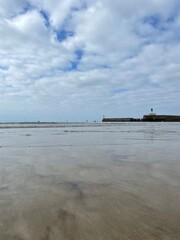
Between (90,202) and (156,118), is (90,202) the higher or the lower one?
the lower one

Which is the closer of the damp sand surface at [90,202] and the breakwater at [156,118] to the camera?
the damp sand surface at [90,202]

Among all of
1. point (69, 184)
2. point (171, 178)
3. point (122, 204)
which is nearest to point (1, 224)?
point (122, 204)

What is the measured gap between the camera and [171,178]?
5.51 metres

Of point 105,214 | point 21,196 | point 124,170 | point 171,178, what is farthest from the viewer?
point 124,170

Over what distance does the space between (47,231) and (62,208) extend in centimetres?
75

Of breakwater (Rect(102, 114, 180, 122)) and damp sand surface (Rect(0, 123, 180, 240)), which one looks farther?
breakwater (Rect(102, 114, 180, 122))

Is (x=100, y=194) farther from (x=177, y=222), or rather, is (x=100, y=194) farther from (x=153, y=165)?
(x=153, y=165)

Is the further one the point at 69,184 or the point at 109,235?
the point at 69,184

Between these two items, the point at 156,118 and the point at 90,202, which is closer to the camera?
the point at 90,202

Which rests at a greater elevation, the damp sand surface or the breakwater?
the breakwater

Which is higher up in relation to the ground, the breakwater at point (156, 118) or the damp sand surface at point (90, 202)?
the breakwater at point (156, 118)

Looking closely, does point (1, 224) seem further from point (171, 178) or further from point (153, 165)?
point (153, 165)

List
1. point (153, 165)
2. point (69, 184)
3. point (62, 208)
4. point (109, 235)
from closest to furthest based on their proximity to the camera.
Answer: point (109, 235), point (62, 208), point (69, 184), point (153, 165)

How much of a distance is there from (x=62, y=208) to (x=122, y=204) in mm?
903
